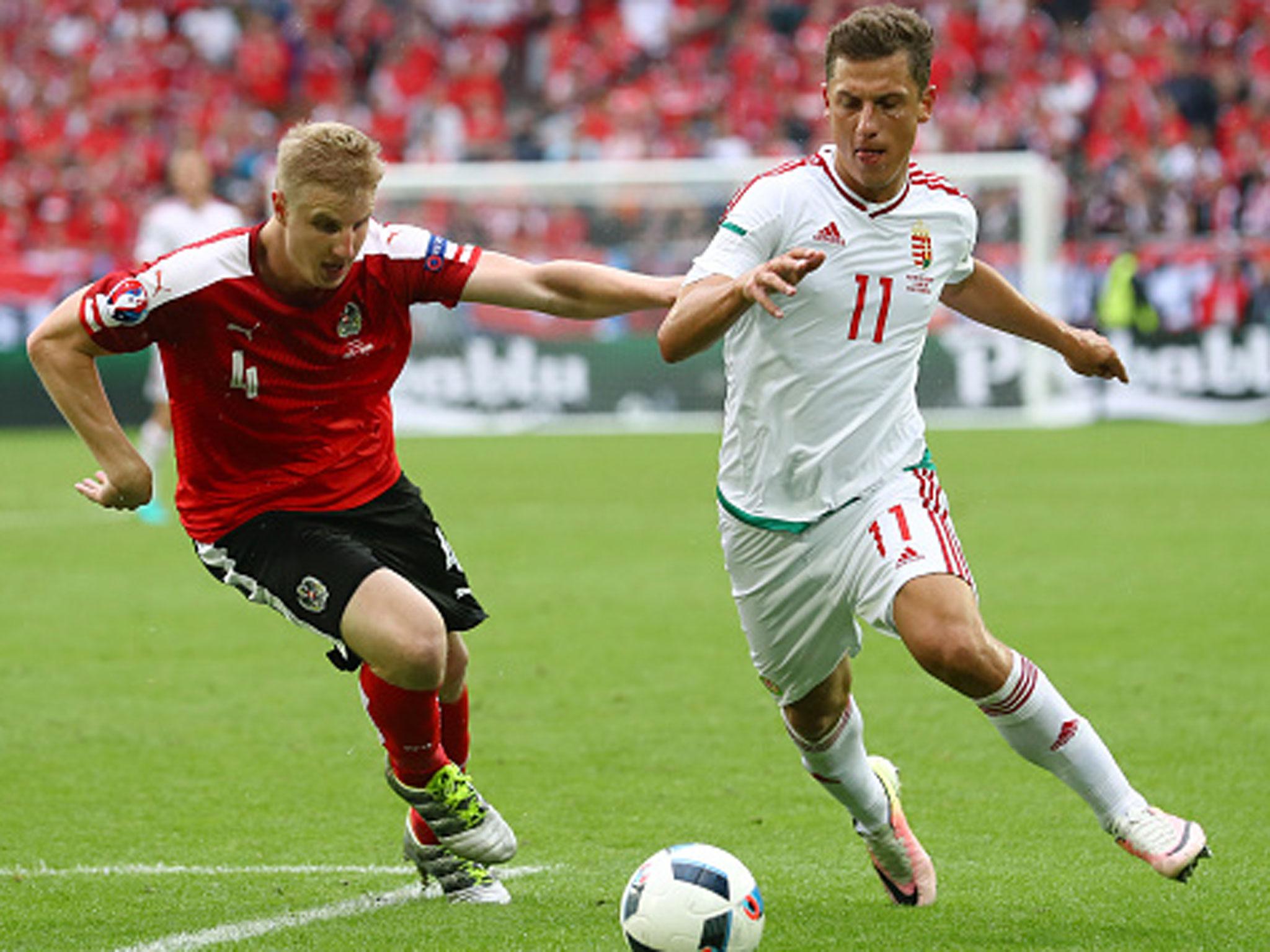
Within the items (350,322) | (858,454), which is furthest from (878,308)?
(350,322)

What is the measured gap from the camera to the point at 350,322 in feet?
18.5

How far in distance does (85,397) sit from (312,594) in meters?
0.81

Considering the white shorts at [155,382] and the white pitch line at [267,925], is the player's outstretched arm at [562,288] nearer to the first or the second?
the white pitch line at [267,925]

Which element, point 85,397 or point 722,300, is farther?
point 85,397

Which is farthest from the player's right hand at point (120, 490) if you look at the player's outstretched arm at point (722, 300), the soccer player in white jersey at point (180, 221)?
the soccer player in white jersey at point (180, 221)

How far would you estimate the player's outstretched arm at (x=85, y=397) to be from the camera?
217 inches

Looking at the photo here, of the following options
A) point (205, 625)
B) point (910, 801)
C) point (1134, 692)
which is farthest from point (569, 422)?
point (910, 801)

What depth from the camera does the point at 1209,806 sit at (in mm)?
6602

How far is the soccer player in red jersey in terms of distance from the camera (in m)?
5.34

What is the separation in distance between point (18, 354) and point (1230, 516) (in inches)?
566

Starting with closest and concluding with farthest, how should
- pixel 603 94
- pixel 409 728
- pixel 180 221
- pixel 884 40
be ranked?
pixel 884 40 < pixel 409 728 < pixel 180 221 < pixel 603 94

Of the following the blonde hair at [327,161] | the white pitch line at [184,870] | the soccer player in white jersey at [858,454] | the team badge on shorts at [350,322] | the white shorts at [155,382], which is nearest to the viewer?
the soccer player in white jersey at [858,454]

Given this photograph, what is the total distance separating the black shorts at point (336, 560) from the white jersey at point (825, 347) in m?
0.85

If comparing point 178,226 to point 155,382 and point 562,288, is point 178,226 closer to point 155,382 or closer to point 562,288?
point 155,382
